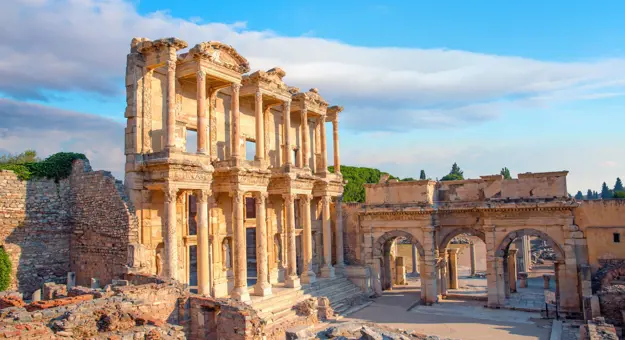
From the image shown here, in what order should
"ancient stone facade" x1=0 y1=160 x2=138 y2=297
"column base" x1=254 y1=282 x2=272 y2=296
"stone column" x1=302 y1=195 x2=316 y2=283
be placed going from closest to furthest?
"ancient stone facade" x1=0 y1=160 x2=138 y2=297 < "column base" x1=254 y1=282 x2=272 y2=296 < "stone column" x1=302 y1=195 x2=316 y2=283

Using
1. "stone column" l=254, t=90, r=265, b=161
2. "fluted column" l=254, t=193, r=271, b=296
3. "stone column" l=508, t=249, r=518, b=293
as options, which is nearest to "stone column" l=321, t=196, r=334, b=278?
"fluted column" l=254, t=193, r=271, b=296

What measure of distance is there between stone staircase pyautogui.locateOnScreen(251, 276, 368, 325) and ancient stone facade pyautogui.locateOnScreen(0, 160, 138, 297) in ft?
21.2

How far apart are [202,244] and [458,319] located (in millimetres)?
12504

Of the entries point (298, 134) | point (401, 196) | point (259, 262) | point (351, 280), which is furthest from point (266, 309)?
point (298, 134)

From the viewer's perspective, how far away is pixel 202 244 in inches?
797

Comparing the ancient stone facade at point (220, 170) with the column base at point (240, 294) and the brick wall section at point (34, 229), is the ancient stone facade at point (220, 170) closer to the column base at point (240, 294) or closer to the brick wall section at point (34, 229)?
the column base at point (240, 294)

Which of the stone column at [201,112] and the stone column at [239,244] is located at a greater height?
the stone column at [201,112]

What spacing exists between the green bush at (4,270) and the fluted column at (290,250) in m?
12.6

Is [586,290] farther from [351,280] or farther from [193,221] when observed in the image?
[193,221]

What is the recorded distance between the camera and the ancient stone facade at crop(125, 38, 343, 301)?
19594mm

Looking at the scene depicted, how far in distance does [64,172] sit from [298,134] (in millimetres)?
14665

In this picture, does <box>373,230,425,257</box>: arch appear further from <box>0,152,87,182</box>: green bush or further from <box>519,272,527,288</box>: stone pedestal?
<box>0,152,87,182</box>: green bush

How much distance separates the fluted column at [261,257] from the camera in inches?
909

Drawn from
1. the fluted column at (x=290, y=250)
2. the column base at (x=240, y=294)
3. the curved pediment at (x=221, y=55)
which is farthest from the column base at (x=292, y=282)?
the curved pediment at (x=221, y=55)
